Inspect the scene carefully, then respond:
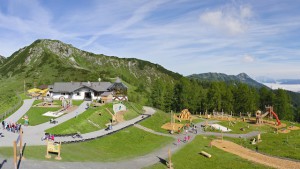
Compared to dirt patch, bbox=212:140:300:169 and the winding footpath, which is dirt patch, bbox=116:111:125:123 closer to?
the winding footpath

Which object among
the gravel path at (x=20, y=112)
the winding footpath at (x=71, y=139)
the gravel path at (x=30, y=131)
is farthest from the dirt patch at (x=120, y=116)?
the gravel path at (x=20, y=112)

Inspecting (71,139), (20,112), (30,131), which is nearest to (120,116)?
(71,139)

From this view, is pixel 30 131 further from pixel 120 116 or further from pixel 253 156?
pixel 253 156

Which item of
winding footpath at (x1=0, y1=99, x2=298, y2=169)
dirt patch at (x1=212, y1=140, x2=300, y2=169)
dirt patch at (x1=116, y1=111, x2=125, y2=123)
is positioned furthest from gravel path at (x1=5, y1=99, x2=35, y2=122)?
dirt patch at (x1=212, y1=140, x2=300, y2=169)

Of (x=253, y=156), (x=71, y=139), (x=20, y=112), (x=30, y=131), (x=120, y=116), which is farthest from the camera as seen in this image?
(x=120, y=116)

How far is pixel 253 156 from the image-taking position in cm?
5656

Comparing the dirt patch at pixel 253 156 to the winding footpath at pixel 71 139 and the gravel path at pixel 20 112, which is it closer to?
the winding footpath at pixel 71 139

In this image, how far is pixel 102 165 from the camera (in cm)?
4191

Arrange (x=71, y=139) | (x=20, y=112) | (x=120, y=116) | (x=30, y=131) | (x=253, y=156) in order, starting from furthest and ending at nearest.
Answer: (x=120, y=116) → (x=20, y=112) → (x=30, y=131) → (x=253, y=156) → (x=71, y=139)

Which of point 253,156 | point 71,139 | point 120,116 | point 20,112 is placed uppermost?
point 20,112

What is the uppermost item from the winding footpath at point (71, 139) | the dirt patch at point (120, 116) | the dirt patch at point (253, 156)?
the dirt patch at point (120, 116)

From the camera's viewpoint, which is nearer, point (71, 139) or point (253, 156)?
point (71, 139)

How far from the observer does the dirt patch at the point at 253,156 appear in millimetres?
50916

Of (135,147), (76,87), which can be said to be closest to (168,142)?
(135,147)
